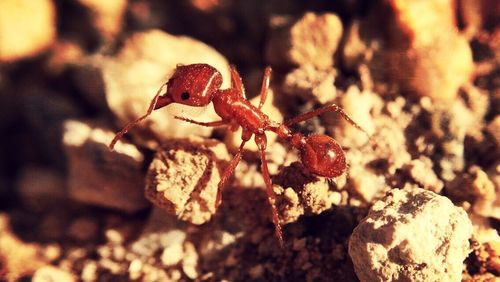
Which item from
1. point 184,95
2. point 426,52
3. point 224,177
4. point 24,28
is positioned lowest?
point 24,28

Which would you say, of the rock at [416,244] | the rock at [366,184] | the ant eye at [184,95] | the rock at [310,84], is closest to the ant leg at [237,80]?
the rock at [310,84]

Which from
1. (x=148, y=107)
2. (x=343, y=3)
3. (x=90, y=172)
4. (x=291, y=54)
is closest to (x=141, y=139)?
(x=148, y=107)

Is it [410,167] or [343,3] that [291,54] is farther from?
[410,167]

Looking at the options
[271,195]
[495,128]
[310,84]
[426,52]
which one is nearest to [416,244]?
[271,195]

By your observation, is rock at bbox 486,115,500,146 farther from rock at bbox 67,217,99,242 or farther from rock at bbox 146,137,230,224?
rock at bbox 67,217,99,242

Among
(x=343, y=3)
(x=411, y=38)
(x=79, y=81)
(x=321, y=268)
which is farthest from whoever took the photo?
(x=79, y=81)

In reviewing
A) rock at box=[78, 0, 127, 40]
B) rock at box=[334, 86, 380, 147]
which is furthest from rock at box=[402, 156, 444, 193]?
rock at box=[78, 0, 127, 40]

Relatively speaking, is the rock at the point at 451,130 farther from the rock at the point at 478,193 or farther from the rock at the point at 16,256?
the rock at the point at 16,256

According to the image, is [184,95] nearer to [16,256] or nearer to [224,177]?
[224,177]
